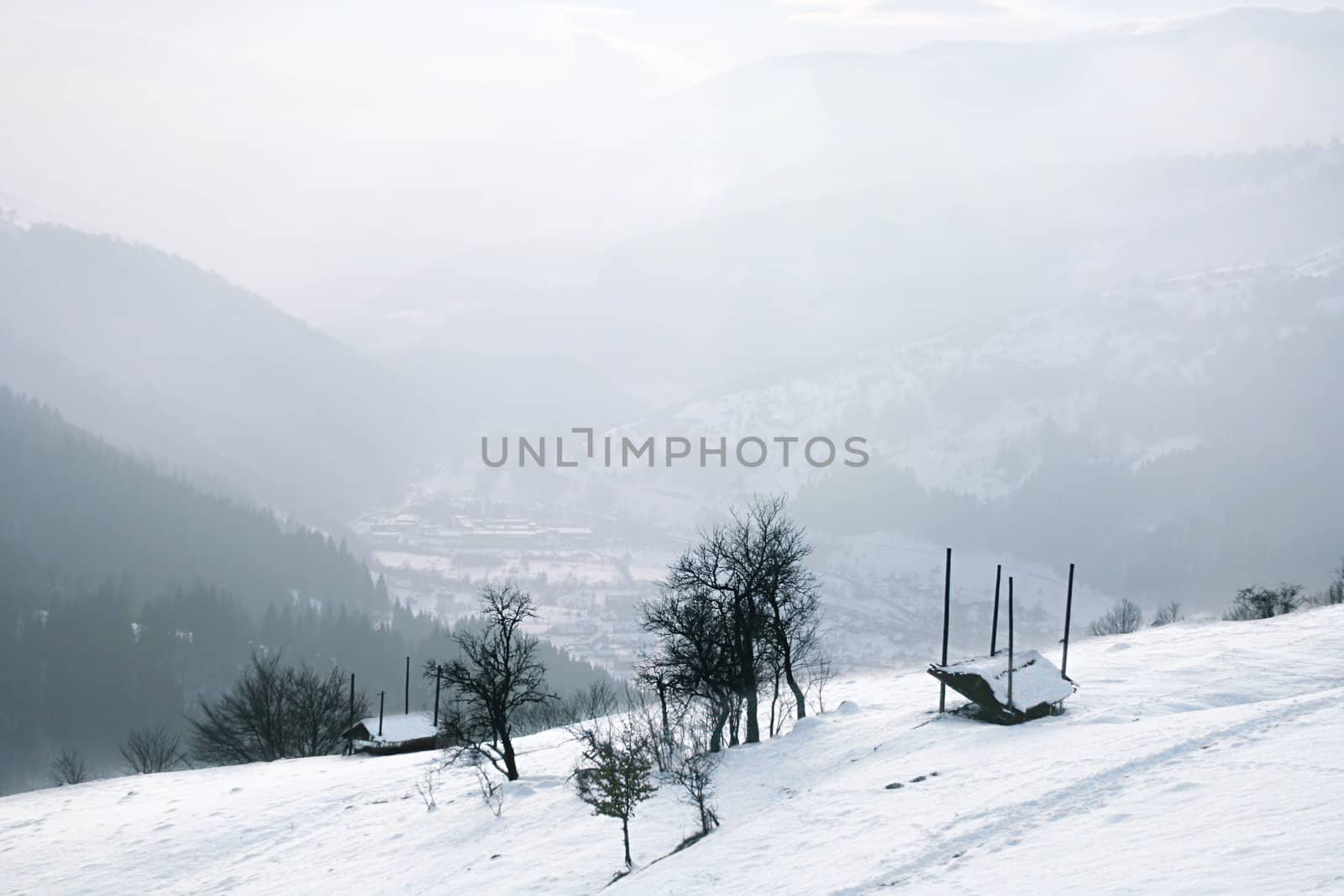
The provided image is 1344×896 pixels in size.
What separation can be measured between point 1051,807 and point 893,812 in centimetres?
374

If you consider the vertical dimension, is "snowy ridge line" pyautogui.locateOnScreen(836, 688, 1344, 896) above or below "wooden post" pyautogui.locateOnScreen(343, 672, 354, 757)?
above

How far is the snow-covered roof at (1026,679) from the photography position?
30.0 meters

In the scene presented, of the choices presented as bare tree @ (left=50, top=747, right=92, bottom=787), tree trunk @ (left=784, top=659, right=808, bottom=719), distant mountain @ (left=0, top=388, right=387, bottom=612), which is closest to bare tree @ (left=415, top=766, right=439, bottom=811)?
tree trunk @ (left=784, top=659, right=808, bottom=719)

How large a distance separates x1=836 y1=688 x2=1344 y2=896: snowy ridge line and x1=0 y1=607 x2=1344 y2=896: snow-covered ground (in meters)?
0.06

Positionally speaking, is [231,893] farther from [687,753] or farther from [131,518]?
[131,518]

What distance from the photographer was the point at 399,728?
191 ft

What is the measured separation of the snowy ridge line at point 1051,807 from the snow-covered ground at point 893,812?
0.06 metres

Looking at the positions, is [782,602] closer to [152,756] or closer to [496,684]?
[496,684]

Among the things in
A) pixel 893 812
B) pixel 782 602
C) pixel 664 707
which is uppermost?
pixel 782 602

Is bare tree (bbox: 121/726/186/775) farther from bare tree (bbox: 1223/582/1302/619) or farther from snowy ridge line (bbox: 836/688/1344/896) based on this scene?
bare tree (bbox: 1223/582/1302/619)

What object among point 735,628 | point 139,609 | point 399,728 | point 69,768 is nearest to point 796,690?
point 735,628

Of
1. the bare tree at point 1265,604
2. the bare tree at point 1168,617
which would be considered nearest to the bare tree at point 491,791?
the bare tree at point 1265,604

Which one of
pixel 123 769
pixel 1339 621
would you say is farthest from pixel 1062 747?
pixel 123 769

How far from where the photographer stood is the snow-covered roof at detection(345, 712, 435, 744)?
56.2m
